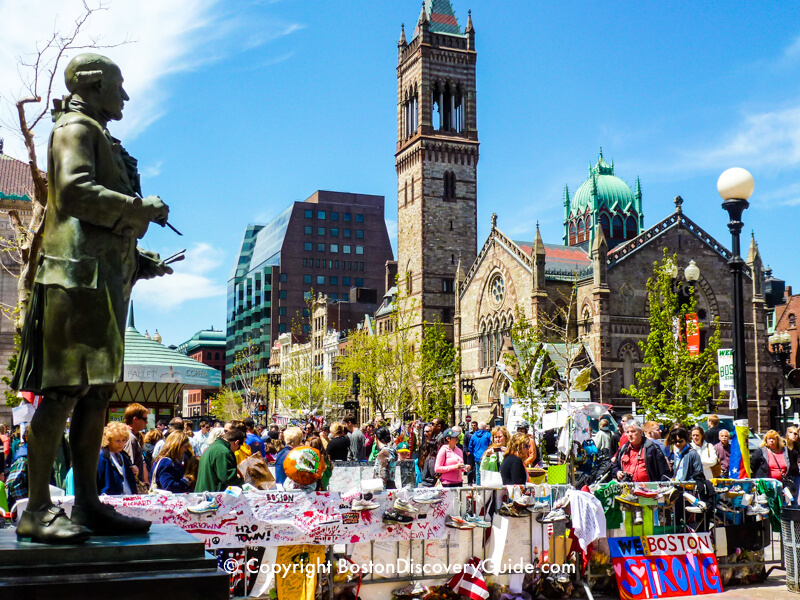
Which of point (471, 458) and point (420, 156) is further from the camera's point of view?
point (420, 156)

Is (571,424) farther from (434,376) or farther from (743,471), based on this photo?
(434,376)

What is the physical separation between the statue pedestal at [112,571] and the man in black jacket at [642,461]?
7.94 metres

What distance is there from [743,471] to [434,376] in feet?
145

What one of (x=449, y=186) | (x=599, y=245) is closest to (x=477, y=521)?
(x=599, y=245)

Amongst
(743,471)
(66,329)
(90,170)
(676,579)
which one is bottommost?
(676,579)

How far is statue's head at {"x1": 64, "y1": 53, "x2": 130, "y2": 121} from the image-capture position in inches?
166

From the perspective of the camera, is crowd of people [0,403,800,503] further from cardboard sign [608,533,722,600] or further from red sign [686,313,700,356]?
red sign [686,313,700,356]

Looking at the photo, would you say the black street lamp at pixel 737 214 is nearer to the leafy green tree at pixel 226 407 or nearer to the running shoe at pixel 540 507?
the running shoe at pixel 540 507

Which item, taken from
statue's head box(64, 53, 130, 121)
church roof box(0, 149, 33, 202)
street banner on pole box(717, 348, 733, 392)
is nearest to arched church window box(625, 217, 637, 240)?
church roof box(0, 149, 33, 202)

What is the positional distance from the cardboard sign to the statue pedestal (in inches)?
262

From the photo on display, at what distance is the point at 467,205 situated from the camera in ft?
231

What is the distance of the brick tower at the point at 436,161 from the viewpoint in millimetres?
69062

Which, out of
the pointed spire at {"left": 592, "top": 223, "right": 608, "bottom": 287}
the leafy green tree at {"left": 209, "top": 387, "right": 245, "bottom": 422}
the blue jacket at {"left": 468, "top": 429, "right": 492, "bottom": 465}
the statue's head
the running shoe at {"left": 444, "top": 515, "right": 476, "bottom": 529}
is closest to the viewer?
the statue's head

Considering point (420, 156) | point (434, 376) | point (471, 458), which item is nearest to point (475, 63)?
point (420, 156)
